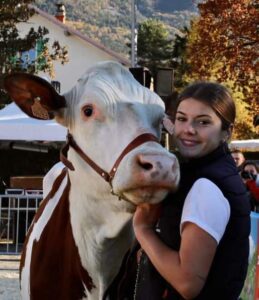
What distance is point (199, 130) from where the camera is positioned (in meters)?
2.82

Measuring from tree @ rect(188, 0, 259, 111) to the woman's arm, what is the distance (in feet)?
80.0

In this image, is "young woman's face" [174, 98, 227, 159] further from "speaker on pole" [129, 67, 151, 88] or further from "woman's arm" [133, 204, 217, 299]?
"speaker on pole" [129, 67, 151, 88]

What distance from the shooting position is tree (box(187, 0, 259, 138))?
1066 inches

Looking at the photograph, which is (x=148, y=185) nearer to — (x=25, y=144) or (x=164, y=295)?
(x=164, y=295)

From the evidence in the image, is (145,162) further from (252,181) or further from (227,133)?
(252,181)

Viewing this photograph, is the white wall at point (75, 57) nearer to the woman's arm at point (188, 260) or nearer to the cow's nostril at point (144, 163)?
the cow's nostril at point (144, 163)

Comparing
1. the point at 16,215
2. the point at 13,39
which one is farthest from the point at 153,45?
the point at 16,215

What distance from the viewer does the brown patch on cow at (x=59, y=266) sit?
385 centimetres

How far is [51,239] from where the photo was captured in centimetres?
404

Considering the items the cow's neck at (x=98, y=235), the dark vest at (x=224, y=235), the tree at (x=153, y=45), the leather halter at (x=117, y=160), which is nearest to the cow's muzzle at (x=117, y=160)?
the leather halter at (x=117, y=160)

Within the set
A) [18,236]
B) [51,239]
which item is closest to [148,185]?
[51,239]

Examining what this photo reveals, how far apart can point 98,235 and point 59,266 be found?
1.08 feet

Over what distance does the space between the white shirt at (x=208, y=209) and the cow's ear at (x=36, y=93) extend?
54.3 inches

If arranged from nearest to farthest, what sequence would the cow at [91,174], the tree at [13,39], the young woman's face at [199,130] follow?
the young woman's face at [199,130], the cow at [91,174], the tree at [13,39]
